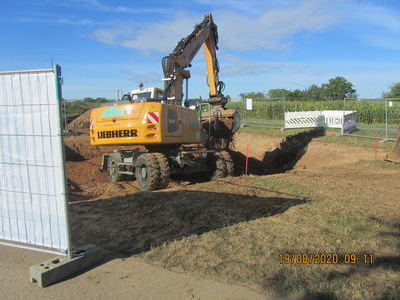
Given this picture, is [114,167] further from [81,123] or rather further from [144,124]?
[81,123]

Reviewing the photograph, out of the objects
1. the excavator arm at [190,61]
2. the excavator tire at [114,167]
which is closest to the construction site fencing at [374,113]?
the excavator arm at [190,61]

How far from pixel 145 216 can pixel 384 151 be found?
10768 millimetres

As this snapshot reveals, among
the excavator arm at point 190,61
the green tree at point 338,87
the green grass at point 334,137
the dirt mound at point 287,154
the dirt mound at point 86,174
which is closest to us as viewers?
the excavator arm at point 190,61

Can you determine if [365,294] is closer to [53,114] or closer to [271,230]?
[271,230]

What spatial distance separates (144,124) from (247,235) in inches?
201

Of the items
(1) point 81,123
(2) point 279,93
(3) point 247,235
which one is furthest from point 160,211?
(2) point 279,93

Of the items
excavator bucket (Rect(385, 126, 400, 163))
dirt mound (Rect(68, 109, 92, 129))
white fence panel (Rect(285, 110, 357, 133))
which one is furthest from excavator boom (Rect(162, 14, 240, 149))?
dirt mound (Rect(68, 109, 92, 129))

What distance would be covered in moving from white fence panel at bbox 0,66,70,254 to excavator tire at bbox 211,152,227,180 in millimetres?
7088

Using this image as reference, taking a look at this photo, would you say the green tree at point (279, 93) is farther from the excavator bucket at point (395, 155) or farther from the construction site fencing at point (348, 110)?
the excavator bucket at point (395, 155)

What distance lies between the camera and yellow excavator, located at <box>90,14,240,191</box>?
9.39m

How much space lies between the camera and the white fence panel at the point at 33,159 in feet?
13.0

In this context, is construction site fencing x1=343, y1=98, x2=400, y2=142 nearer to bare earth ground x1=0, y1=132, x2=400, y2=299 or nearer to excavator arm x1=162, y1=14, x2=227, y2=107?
excavator arm x1=162, y1=14, x2=227, y2=107

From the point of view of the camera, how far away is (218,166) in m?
11.0

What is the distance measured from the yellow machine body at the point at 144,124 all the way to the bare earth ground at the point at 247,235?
5.43 ft
